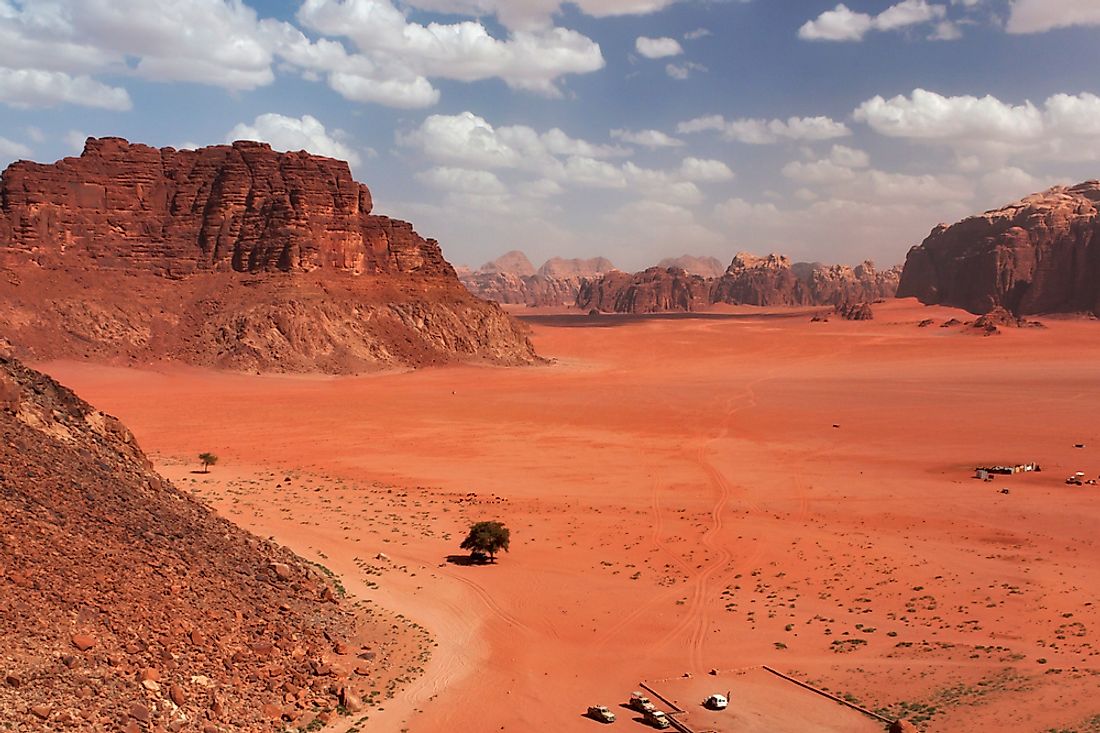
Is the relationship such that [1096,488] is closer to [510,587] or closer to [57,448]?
[510,587]

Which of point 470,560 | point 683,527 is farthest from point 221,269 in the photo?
point 470,560

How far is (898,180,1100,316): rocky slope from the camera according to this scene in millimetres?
112875

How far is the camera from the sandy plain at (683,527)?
15.1m

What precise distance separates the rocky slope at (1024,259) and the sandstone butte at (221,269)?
75121mm

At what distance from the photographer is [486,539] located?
2214cm

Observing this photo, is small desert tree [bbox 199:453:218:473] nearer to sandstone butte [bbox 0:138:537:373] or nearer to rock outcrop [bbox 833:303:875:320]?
sandstone butte [bbox 0:138:537:373]

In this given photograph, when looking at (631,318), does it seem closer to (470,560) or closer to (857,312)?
(857,312)

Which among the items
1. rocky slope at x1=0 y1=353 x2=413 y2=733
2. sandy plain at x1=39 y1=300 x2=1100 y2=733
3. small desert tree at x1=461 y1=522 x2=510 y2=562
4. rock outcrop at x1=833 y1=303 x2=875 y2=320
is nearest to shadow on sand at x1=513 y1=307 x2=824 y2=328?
rock outcrop at x1=833 y1=303 x2=875 y2=320

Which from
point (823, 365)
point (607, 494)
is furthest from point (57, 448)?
point (823, 365)

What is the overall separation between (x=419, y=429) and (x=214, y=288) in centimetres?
3601

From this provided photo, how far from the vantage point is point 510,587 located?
20.6 metres

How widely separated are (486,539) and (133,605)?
1016cm

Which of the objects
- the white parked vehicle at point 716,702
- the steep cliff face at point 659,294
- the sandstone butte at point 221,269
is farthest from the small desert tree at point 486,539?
the steep cliff face at point 659,294

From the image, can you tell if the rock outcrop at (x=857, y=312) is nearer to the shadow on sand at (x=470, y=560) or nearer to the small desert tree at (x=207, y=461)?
the small desert tree at (x=207, y=461)
